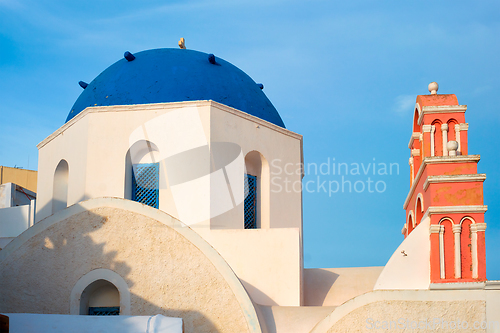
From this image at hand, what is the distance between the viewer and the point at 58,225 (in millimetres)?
8234

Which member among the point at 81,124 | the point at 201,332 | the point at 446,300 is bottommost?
the point at 201,332

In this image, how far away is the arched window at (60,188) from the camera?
1111 cm

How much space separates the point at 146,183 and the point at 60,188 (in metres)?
1.95

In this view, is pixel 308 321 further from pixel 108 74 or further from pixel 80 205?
pixel 108 74

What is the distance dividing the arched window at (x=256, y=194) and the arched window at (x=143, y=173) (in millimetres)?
1708

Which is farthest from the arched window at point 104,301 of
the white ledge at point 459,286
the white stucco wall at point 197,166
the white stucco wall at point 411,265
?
the white ledge at point 459,286

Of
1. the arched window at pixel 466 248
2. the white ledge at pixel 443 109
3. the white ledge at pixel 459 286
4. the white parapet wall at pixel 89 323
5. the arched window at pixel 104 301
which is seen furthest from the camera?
the arched window at pixel 104 301

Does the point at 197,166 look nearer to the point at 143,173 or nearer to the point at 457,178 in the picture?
the point at 143,173

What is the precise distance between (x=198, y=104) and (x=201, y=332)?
4.21m

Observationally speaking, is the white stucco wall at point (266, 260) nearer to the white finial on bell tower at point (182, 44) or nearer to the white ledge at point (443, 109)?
the white ledge at point (443, 109)

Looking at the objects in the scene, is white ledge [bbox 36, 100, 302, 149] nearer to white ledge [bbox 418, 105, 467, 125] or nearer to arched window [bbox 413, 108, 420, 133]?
arched window [bbox 413, 108, 420, 133]

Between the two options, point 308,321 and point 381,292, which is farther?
point 308,321

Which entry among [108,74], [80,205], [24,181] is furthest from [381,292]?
[24,181]

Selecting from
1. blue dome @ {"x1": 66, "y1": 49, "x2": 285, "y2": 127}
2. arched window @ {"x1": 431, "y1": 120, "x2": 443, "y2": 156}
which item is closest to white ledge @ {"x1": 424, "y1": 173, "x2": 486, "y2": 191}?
arched window @ {"x1": 431, "y1": 120, "x2": 443, "y2": 156}
